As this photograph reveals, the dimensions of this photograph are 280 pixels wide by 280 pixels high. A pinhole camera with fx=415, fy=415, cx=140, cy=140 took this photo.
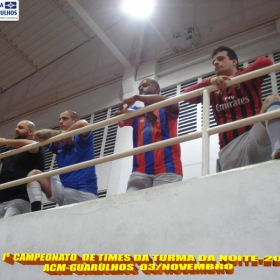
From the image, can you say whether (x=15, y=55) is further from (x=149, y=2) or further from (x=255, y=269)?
(x=255, y=269)

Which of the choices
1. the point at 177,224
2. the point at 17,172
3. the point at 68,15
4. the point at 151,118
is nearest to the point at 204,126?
the point at 177,224

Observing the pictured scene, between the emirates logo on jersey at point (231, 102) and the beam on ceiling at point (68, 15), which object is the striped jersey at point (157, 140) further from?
the beam on ceiling at point (68, 15)

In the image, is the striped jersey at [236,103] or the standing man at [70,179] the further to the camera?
the standing man at [70,179]

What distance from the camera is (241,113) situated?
294cm

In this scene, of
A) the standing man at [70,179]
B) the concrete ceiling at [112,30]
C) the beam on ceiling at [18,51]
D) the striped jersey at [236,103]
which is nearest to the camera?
the striped jersey at [236,103]

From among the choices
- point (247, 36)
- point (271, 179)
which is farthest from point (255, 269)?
point (247, 36)

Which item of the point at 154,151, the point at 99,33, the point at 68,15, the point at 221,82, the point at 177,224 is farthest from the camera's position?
the point at 68,15

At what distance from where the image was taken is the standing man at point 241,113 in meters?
2.54

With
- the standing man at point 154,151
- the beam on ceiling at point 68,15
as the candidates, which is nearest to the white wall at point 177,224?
the standing man at point 154,151

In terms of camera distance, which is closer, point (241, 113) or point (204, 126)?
point (204, 126)

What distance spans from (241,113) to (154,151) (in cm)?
73

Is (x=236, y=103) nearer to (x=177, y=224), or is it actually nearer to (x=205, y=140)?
(x=205, y=140)

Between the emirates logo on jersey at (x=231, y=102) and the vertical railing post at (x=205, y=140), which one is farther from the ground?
the emirates logo on jersey at (x=231, y=102)

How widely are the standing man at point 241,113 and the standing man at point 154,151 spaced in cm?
33
